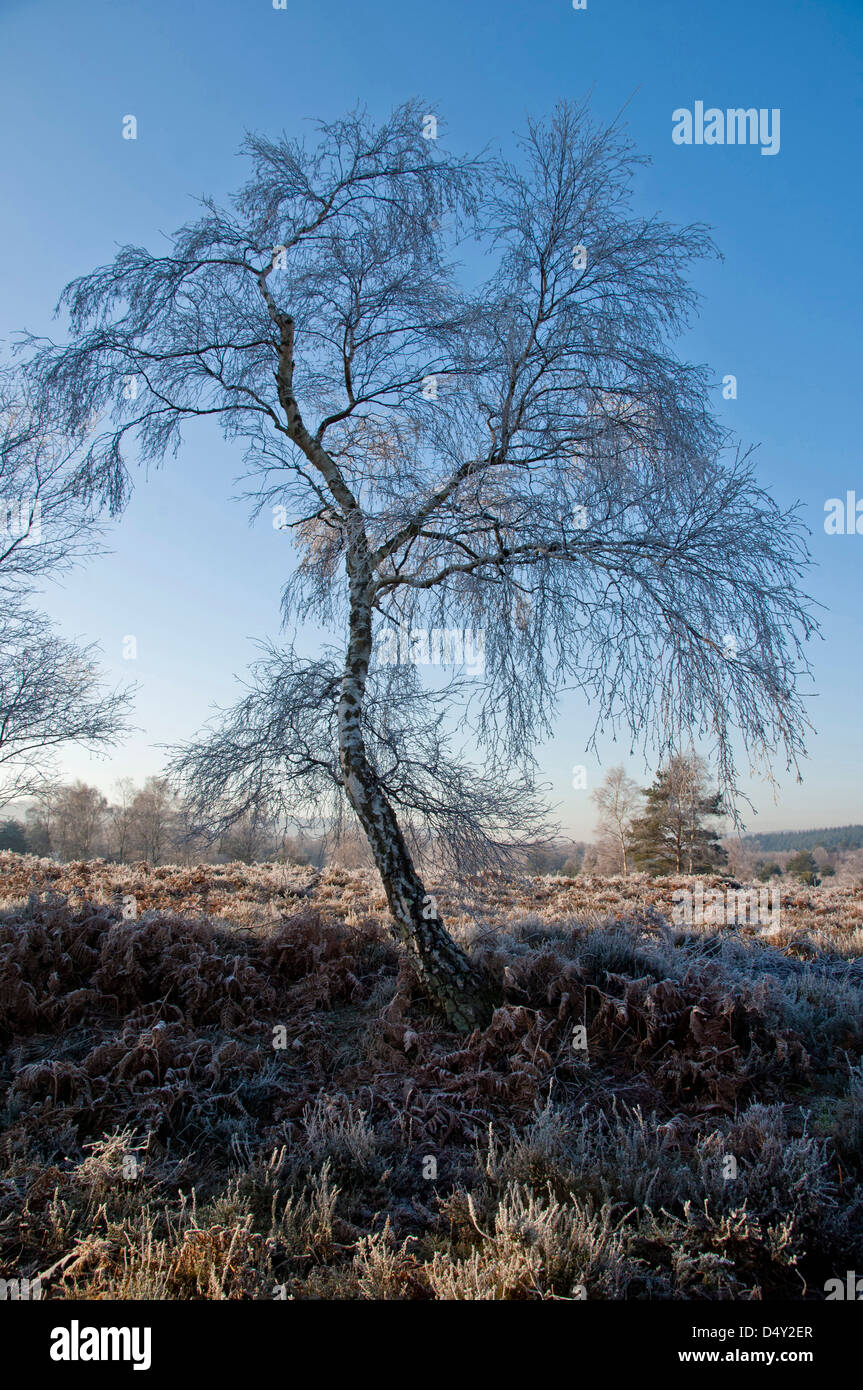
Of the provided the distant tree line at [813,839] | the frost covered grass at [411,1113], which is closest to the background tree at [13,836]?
the frost covered grass at [411,1113]

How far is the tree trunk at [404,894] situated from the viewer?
19.8 feet

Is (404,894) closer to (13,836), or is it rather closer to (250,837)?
(250,837)

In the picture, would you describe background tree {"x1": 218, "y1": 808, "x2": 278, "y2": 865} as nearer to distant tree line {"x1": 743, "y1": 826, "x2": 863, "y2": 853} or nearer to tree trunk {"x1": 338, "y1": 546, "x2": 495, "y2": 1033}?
tree trunk {"x1": 338, "y1": 546, "x2": 495, "y2": 1033}

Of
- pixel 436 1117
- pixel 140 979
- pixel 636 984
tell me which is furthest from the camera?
pixel 140 979

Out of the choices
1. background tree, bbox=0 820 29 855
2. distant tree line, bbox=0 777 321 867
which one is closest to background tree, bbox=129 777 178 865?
distant tree line, bbox=0 777 321 867

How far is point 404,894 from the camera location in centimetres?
632

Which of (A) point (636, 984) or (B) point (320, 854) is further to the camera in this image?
(B) point (320, 854)

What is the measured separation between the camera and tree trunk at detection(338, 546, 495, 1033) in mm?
6031

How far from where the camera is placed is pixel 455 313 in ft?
22.1

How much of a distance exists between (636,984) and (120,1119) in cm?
409

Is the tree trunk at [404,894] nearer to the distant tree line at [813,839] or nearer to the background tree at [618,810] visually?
the background tree at [618,810]

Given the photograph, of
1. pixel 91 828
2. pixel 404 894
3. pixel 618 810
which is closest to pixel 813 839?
pixel 618 810

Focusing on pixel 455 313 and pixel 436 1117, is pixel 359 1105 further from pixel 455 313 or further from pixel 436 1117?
pixel 455 313

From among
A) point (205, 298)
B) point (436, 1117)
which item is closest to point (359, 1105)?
point (436, 1117)
